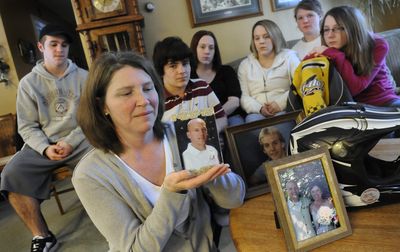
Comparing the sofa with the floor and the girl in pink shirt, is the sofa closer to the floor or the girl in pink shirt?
the girl in pink shirt

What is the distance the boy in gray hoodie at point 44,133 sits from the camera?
1.80m

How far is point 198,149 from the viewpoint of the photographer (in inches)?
27.4

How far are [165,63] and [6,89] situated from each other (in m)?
2.85

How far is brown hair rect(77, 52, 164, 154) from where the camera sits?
86 cm

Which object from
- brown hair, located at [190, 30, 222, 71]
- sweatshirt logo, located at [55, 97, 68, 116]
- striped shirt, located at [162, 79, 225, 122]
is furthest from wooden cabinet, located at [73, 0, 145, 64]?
striped shirt, located at [162, 79, 225, 122]

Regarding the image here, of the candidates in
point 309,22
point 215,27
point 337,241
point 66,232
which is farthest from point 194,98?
point 215,27

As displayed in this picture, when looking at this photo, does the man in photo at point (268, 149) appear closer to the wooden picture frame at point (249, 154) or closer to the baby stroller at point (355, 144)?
the wooden picture frame at point (249, 154)

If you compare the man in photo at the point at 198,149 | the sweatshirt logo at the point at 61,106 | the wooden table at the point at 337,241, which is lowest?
the wooden table at the point at 337,241

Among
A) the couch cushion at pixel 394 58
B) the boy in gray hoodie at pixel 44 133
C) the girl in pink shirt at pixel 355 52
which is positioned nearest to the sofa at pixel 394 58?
the couch cushion at pixel 394 58

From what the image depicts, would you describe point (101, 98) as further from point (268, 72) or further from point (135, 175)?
point (268, 72)

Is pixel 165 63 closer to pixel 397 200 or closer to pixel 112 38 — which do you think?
pixel 112 38

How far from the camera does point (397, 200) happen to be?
2.45 ft

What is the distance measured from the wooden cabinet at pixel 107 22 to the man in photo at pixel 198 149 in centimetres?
188

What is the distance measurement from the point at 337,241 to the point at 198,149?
37 centimetres
